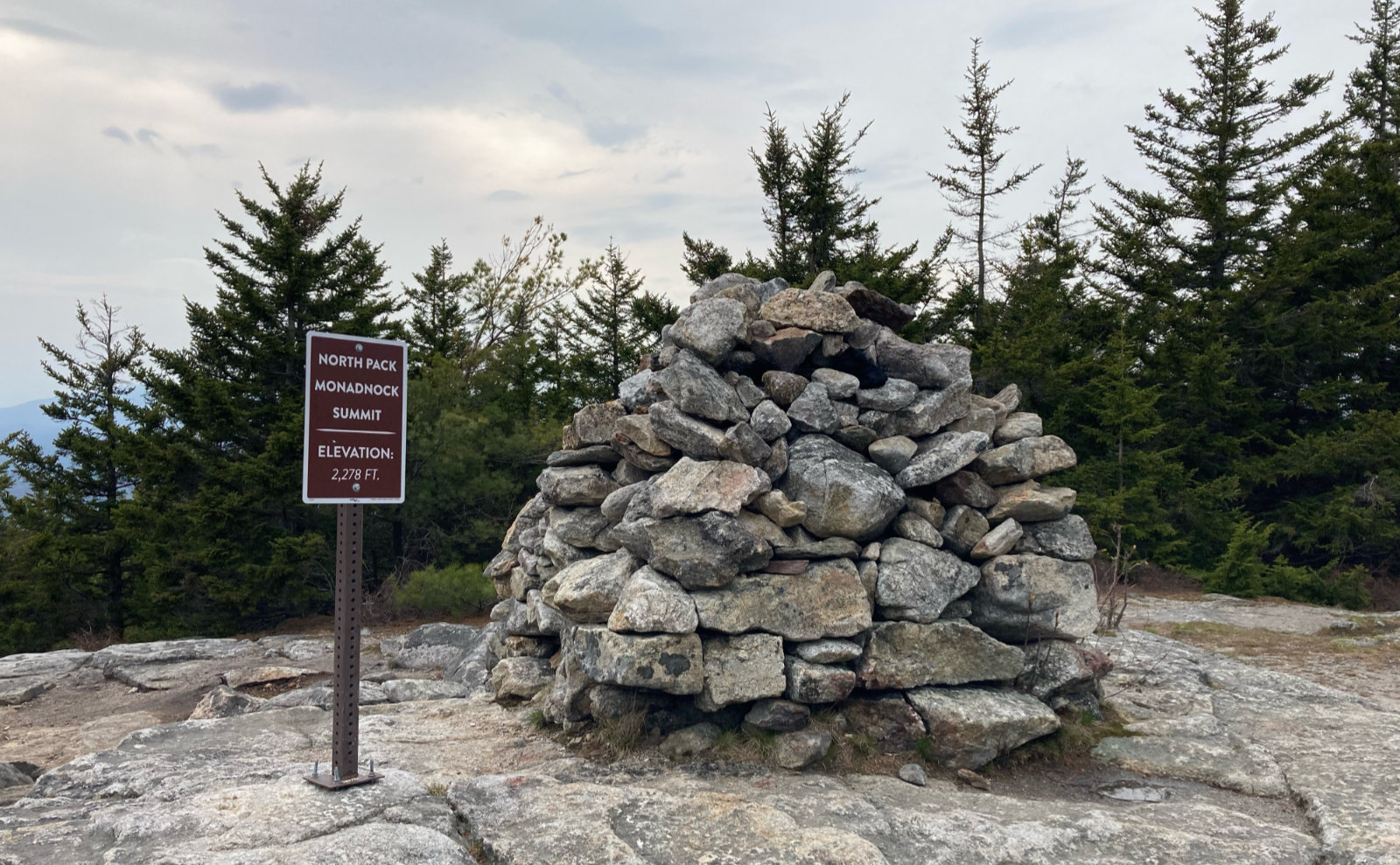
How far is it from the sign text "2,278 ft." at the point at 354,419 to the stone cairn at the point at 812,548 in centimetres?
199

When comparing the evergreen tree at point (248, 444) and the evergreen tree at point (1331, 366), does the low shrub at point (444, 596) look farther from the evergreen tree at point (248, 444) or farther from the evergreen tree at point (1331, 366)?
the evergreen tree at point (1331, 366)

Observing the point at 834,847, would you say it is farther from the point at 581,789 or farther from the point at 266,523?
the point at 266,523

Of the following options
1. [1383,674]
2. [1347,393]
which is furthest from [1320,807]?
[1347,393]

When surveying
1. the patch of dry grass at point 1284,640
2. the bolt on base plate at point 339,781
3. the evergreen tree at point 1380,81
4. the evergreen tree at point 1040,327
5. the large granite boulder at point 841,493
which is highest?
the evergreen tree at point 1380,81

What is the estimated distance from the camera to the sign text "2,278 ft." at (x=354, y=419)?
5.39 meters

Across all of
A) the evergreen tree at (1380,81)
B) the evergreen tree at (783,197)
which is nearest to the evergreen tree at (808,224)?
the evergreen tree at (783,197)

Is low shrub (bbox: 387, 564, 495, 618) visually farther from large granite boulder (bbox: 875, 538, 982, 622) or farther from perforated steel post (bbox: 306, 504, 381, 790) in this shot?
large granite boulder (bbox: 875, 538, 982, 622)

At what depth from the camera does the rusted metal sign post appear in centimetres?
541

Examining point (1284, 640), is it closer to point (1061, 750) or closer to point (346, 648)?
point (1061, 750)

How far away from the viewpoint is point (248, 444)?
18.9 m

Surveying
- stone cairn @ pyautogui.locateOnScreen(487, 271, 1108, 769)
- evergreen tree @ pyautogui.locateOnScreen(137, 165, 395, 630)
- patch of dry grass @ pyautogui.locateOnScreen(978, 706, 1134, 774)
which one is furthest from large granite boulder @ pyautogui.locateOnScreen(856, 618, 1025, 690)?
evergreen tree @ pyautogui.locateOnScreen(137, 165, 395, 630)

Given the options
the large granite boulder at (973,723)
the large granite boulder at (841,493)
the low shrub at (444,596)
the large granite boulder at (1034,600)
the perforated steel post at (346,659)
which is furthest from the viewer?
the low shrub at (444,596)

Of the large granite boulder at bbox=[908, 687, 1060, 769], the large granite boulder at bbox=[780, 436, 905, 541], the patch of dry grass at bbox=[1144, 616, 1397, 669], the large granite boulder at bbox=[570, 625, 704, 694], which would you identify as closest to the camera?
the large granite boulder at bbox=[570, 625, 704, 694]

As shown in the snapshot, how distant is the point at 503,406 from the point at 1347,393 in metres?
20.4
